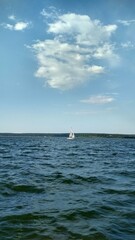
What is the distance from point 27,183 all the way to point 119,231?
29.8 feet

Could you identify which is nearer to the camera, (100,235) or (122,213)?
(100,235)

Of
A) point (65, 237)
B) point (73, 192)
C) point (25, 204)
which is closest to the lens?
point (65, 237)

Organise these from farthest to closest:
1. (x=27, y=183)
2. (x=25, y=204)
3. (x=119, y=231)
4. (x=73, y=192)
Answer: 1. (x=27, y=183)
2. (x=73, y=192)
3. (x=25, y=204)
4. (x=119, y=231)

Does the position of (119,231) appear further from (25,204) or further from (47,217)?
(25,204)

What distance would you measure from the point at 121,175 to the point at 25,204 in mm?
11831

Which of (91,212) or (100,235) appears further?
(91,212)

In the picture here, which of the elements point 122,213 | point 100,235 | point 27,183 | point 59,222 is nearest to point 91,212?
point 122,213

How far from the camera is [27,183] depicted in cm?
1831

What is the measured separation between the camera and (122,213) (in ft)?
40.0

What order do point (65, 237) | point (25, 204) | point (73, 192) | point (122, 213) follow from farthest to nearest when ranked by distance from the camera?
point (73, 192)
point (25, 204)
point (122, 213)
point (65, 237)

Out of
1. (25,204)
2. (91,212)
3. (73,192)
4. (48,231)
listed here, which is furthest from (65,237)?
(73,192)

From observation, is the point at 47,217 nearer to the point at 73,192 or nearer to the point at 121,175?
the point at 73,192

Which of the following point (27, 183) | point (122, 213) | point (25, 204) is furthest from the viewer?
point (27, 183)

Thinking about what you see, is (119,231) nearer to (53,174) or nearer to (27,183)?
(27,183)
